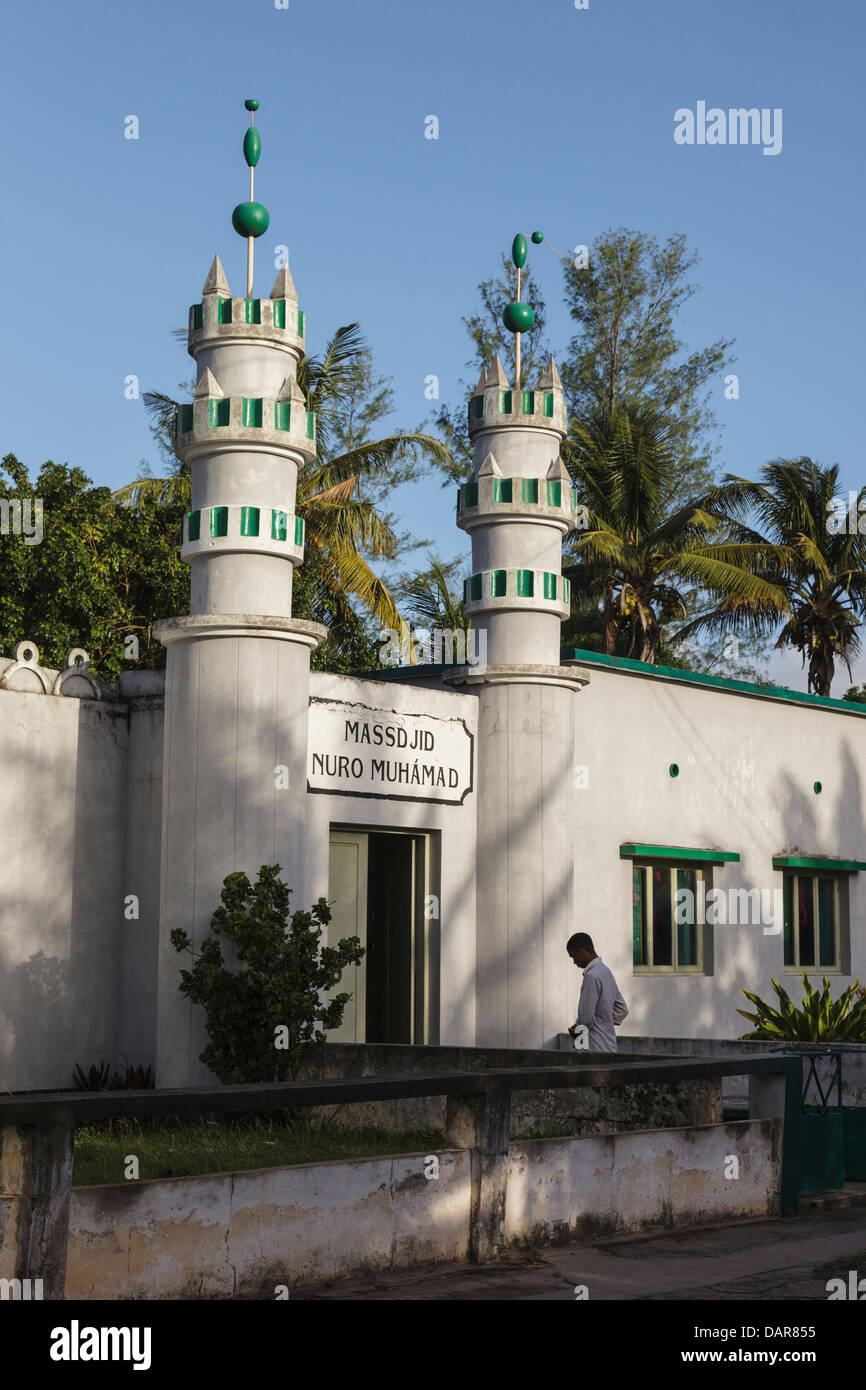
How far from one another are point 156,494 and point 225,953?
67.3 feet

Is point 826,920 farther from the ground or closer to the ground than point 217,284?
closer to the ground

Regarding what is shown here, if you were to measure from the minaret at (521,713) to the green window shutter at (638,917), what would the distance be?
3.87 feet

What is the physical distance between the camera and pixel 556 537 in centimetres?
1675

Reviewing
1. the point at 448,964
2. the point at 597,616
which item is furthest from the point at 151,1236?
the point at 597,616

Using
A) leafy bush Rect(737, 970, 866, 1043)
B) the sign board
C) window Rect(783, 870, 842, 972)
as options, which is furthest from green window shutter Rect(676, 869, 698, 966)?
the sign board

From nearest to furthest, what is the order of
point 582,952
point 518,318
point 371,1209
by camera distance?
point 371,1209, point 582,952, point 518,318

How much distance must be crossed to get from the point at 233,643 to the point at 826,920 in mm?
10530

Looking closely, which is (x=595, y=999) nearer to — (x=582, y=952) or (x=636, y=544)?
(x=582, y=952)

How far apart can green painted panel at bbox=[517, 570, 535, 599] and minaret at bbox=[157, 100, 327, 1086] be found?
9.17 feet

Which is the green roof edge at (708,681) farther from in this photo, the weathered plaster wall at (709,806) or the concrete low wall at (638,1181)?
the concrete low wall at (638,1181)

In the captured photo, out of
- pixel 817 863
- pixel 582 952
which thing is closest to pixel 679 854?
pixel 817 863

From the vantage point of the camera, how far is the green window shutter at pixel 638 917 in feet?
58.6

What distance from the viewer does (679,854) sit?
60.0 ft

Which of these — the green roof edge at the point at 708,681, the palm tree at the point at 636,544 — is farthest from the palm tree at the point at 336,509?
the green roof edge at the point at 708,681
